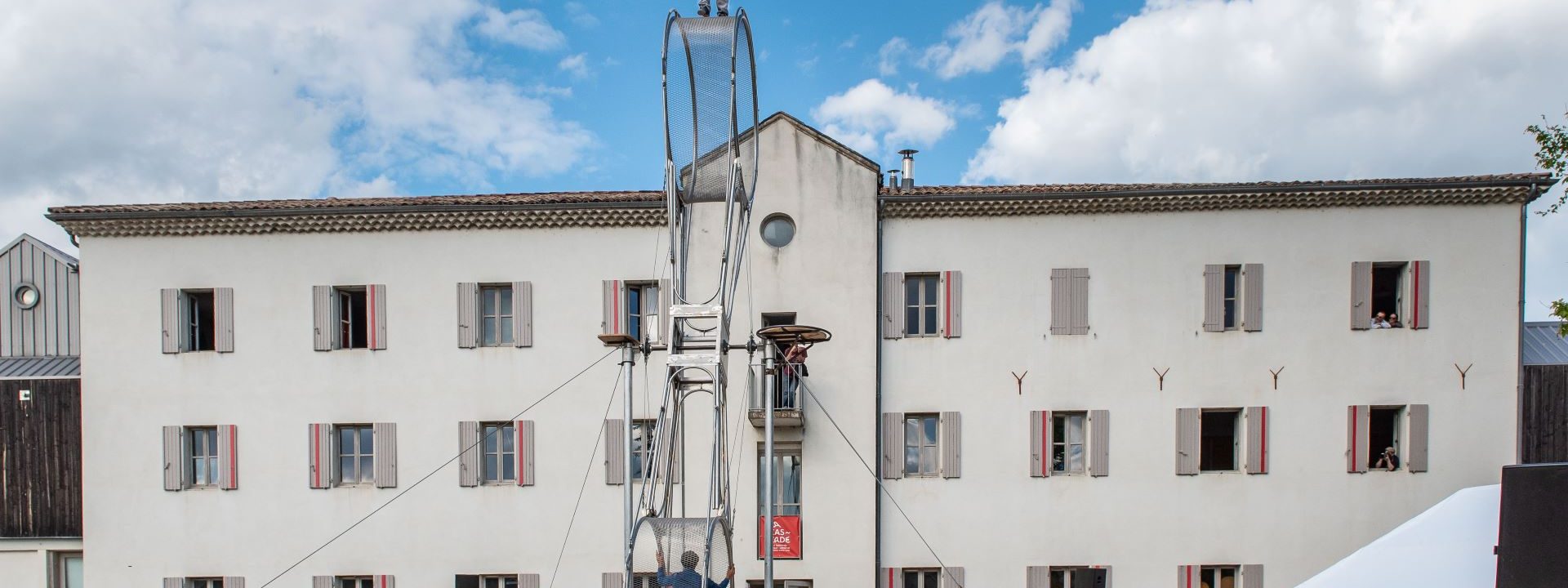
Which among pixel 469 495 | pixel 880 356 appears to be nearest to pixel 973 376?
pixel 880 356

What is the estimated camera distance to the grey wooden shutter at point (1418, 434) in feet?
47.3

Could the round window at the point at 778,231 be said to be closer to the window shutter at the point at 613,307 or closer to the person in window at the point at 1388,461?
the window shutter at the point at 613,307

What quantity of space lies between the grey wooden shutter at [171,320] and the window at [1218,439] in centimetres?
1851

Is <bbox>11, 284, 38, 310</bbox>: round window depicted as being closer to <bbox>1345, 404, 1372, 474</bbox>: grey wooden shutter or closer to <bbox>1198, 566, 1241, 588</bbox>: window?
<bbox>1198, 566, 1241, 588</bbox>: window

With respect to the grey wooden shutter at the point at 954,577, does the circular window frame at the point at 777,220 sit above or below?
above

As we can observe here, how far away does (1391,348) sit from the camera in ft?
47.6

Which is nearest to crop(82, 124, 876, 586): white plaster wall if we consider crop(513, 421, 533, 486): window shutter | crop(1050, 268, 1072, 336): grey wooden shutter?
crop(513, 421, 533, 486): window shutter

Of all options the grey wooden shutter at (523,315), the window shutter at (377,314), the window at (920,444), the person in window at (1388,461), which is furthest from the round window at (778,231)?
the person in window at (1388,461)

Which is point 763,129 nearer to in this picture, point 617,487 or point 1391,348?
point 617,487

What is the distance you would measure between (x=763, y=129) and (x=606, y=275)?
3836 mm

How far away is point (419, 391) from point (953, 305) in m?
9.68

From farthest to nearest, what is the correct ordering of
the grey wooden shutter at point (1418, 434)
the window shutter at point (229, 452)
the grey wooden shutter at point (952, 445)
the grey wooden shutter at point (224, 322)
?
the grey wooden shutter at point (224, 322)
the window shutter at point (229, 452)
the grey wooden shutter at point (952, 445)
the grey wooden shutter at point (1418, 434)

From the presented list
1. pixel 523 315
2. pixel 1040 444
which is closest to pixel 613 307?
pixel 523 315

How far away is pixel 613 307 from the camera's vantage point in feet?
48.8
